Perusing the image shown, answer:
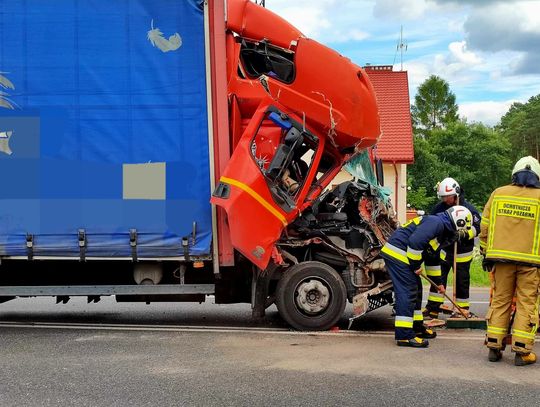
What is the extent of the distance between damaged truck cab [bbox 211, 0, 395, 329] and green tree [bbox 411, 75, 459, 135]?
62337mm

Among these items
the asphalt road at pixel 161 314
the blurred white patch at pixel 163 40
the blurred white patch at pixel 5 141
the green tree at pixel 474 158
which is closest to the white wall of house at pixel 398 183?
the asphalt road at pixel 161 314

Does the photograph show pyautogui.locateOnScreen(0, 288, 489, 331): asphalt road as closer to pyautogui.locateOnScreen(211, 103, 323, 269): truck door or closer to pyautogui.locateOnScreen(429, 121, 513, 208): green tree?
pyautogui.locateOnScreen(211, 103, 323, 269): truck door

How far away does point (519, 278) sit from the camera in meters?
5.82

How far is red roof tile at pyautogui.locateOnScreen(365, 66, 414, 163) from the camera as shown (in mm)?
24766

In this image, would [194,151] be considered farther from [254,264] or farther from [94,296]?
[94,296]

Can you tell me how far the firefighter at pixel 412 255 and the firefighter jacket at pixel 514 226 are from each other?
62cm

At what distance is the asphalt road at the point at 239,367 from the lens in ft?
15.6

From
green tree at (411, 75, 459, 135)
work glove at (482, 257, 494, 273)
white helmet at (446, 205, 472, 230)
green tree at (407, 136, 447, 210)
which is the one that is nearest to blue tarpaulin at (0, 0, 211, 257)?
white helmet at (446, 205, 472, 230)

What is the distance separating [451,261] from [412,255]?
205 cm

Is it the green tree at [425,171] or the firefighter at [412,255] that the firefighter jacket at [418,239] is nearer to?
the firefighter at [412,255]

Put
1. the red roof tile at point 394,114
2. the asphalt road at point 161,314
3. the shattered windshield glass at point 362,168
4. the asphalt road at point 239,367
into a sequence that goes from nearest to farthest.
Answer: the asphalt road at point 239,367
the shattered windshield glass at point 362,168
the asphalt road at point 161,314
the red roof tile at point 394,114

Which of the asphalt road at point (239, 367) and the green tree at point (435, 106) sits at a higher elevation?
the green tree at point (435, 106)

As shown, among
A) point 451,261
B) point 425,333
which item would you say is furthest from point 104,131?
point 451,261

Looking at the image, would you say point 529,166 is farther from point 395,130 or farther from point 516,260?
point 395,130
